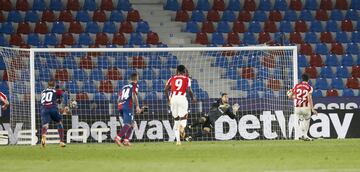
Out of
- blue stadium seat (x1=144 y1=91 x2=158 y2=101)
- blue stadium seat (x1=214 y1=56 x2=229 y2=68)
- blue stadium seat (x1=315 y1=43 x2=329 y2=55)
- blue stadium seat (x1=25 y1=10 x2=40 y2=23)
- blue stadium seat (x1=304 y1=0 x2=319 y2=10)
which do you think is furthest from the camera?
blue stadium seat (x1=304 y1=0 x2=319 y2=10)

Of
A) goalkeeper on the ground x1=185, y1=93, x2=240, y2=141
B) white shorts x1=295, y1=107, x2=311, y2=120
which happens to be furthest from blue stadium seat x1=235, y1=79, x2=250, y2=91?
white shorts x1=295, y1=107, x2=311, y2=120

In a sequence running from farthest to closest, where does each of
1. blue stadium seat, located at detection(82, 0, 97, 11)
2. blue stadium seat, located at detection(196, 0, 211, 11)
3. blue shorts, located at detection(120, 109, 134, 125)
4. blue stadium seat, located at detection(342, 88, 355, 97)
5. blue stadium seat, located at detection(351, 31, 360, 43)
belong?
blue stadium seat, located at detection(196, 0, 211, 11), blue stadium seat, located at detection(351, 31, 360, 43), blue stadium seat, located at detection(82, 0, 97, 11), blue stadium seat, located at detection(342, 88, 355, 97), blue shorts, located at detection(120, 109, 134, 125)

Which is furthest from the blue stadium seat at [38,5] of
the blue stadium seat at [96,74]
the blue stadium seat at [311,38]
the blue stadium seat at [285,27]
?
the blue stadium seat at [311,38]

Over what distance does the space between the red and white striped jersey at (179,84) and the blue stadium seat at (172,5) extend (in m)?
10.9

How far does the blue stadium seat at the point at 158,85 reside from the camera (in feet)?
98.9

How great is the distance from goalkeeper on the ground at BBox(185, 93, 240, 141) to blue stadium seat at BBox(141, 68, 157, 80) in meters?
2.26

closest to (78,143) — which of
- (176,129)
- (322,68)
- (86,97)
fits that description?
(86,97)

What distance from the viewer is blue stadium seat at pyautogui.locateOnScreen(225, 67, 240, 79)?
3070cm

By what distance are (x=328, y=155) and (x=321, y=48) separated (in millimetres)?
15291

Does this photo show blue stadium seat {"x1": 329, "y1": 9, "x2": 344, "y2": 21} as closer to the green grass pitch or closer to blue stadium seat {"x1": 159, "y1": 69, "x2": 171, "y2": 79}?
blue stadium seat {"x1": 159, "y1": 69, "x2": 171, "y2": 79}

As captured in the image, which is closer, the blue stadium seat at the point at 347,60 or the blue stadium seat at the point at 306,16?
the blue stadium seat at the point at 347,60

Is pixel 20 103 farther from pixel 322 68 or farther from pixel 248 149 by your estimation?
pixel 322 68

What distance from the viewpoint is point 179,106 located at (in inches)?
994

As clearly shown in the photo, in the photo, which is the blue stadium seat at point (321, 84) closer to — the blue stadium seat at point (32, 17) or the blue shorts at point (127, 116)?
the blue stadium seat at point (32, 17)
